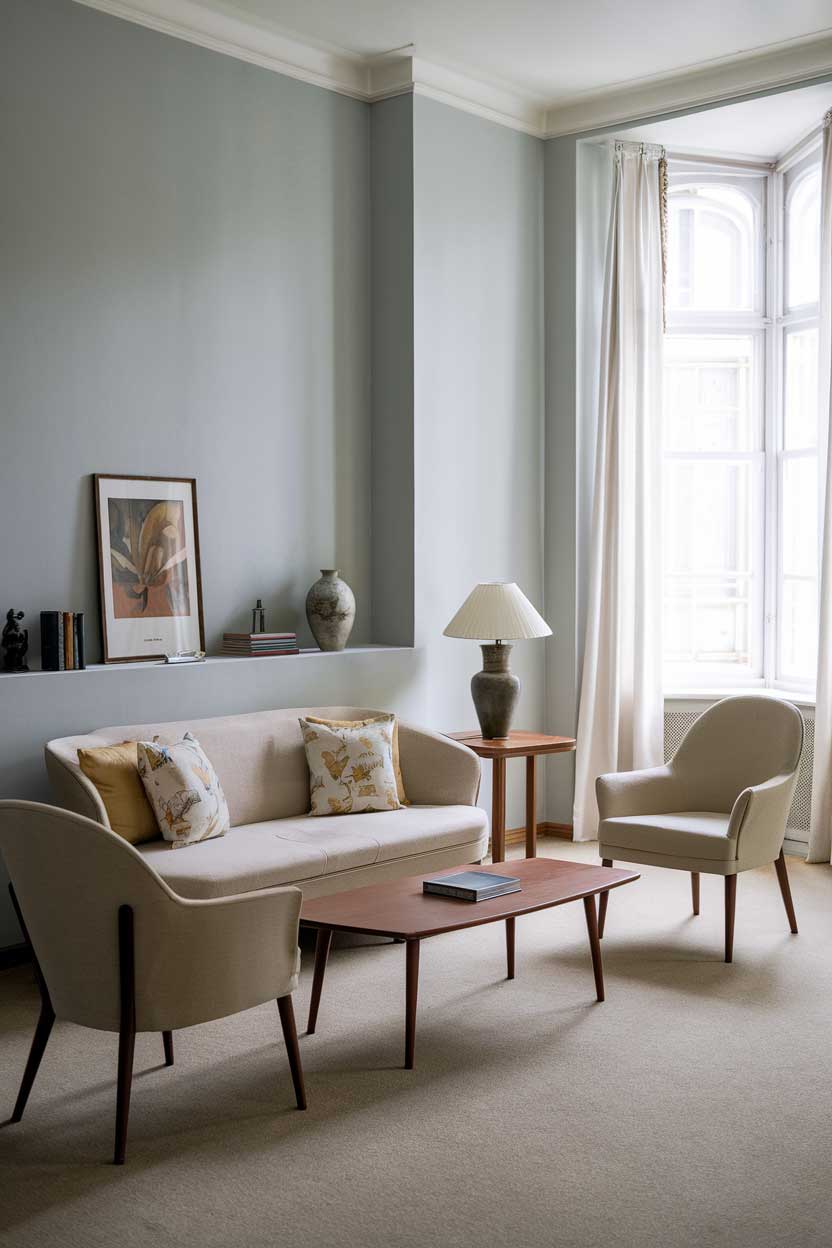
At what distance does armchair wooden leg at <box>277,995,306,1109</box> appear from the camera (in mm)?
3254

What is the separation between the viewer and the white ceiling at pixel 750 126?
602cm

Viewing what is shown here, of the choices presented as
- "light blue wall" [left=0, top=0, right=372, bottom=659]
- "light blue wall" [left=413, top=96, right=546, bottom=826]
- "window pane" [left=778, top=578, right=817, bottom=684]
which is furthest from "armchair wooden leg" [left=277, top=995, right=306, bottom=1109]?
"window pane" [left=778, top=578, right=817, bottom=684]

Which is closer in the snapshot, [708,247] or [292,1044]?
[292,1044]

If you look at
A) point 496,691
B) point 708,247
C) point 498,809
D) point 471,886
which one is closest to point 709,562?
point 708,247

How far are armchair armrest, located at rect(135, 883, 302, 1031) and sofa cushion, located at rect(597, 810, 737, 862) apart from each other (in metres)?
1.95

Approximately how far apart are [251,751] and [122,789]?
0.71m

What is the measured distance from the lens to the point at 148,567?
5.13 metres

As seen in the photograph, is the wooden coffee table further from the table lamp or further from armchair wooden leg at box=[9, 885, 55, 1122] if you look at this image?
the table lamp

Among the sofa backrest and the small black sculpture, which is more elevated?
the small black sculpture

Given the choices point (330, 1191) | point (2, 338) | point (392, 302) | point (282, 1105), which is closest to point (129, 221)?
point (2, 338)

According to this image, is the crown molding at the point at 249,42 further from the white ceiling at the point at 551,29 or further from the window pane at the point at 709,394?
the window pane at the point at 709,394

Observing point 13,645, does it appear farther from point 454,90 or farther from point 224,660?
point 454,90

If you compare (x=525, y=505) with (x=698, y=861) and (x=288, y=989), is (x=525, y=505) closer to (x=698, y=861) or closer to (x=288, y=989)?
(x=698, y=861)

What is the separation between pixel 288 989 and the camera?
3279 mm
